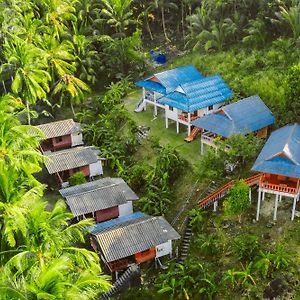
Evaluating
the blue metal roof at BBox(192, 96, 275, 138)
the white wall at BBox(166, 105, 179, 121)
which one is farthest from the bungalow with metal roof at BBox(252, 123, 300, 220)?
the white wall at BBox(166, 105, 179, 121)

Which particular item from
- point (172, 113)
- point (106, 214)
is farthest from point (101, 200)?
point (172, 113)

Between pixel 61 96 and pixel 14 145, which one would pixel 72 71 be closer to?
pixel 61 96

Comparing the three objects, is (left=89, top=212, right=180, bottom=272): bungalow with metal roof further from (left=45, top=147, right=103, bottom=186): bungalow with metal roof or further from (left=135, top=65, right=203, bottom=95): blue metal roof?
(left=135, top=65, right=203, bottom=95): blue metal roof

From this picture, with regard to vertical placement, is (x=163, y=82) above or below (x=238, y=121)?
above

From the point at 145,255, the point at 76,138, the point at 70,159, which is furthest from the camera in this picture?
the point at 76,138

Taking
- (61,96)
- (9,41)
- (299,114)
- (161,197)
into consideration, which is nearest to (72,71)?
(61,96)

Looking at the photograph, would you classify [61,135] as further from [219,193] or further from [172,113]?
[219,193]
